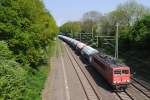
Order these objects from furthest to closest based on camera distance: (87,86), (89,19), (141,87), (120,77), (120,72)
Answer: (89,19) < (87,86) < (141,87) < (120,72) < (120,77)

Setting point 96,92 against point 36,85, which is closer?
point 96,92

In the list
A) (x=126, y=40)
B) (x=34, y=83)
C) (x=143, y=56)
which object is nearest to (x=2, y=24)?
(x=34, y=83)

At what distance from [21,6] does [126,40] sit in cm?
4109

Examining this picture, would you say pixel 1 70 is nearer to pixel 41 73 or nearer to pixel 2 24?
pixel 2 24

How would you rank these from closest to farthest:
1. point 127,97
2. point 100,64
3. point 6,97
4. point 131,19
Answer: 1. point 6,97
2. point 127,97
3. point 100,64
4. point 131,19

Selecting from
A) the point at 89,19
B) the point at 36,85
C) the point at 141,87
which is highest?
the point at 89,19

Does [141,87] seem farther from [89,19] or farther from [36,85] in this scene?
[89,19]

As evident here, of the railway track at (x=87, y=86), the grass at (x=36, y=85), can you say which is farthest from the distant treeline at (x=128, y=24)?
the grass at (x=36, y=85)

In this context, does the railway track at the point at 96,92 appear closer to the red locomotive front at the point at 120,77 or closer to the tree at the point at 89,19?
the red locomotive front at the point at 120,77

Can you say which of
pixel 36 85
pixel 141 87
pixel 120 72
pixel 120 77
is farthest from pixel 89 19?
pixel 120 77

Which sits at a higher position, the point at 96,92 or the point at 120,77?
the point at 120,77

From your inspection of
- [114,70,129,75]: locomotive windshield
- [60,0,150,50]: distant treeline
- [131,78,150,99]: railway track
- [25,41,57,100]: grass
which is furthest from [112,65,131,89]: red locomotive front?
[60,0,150,50]: distant treeline

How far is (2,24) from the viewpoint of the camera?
3406 cm

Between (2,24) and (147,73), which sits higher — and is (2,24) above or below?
Answer: above
